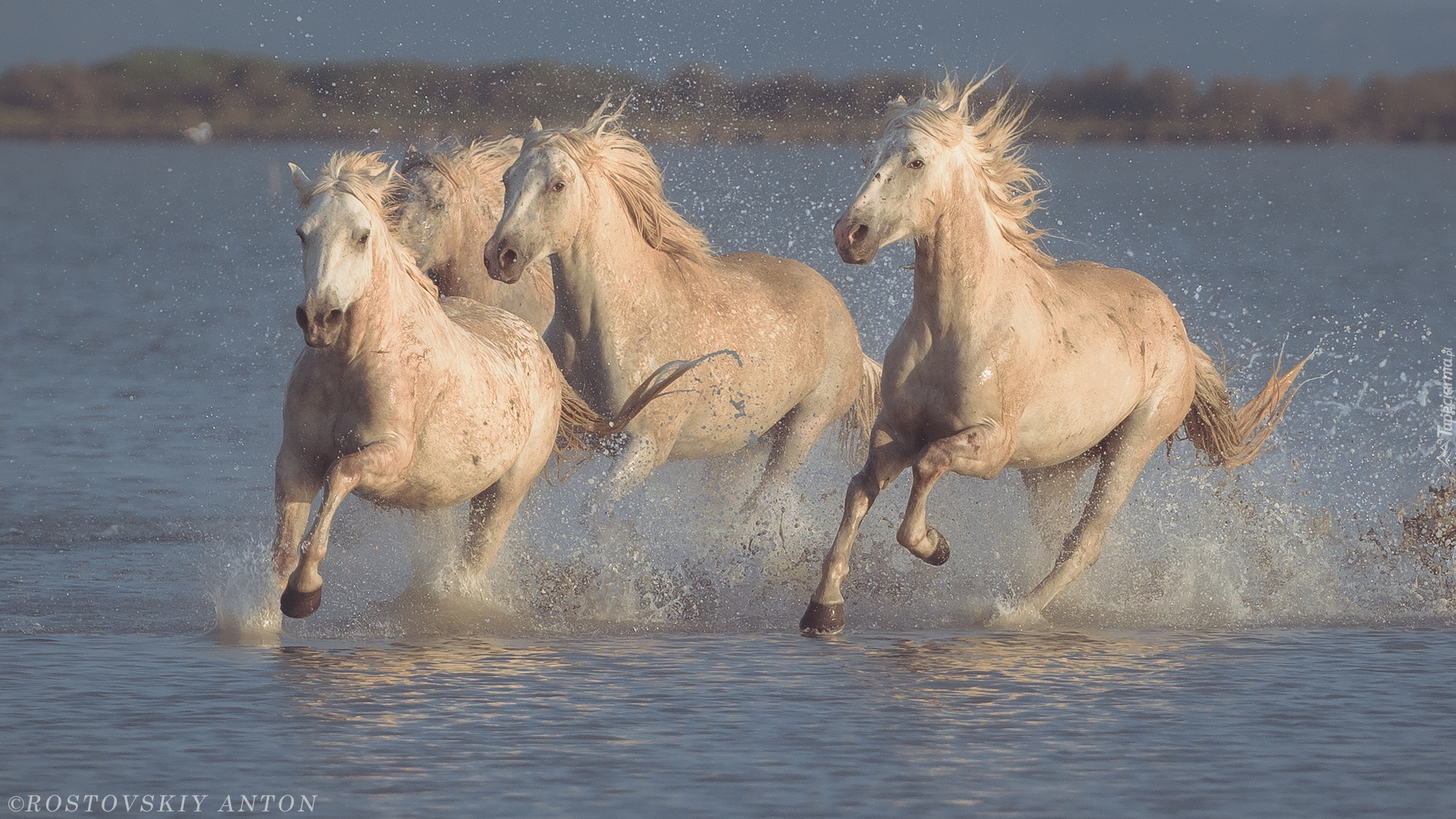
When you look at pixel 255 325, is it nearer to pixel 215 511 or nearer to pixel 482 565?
pixel 215 511

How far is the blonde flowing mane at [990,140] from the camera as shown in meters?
8.23

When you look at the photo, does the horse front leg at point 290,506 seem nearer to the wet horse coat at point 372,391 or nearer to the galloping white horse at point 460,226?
the wet horse coat at point 372,391

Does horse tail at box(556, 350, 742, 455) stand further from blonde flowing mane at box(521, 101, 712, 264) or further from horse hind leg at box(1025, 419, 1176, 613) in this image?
horse hind leg at box(1025, 419, 1176, 613)

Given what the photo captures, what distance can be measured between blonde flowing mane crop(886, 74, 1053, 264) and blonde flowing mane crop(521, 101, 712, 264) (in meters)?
1.42

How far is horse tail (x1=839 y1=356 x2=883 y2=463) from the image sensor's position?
434 inches

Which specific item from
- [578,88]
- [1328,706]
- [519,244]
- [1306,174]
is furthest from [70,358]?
[1306,174]

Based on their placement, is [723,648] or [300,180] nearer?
[300,180]

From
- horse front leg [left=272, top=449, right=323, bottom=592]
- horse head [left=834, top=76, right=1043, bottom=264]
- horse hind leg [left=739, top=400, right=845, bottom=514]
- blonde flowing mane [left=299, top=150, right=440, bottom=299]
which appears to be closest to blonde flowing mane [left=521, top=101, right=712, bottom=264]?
horse hind leg [left=739, top=400, right=845, bottom=514]

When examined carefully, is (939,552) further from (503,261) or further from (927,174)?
(503,261)

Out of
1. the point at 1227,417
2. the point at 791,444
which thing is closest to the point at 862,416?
the point at 791,444

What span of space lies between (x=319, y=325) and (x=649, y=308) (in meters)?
2.40

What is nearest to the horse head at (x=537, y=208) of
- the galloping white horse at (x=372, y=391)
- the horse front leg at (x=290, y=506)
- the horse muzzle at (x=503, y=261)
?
the horse muzzle at (x=503, y=261)

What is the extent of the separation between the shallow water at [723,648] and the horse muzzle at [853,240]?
1.36 meters

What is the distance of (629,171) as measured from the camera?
378 inches
